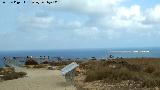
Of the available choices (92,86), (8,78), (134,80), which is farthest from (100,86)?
(8,78)

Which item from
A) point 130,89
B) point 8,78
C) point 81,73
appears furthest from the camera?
point 81,73

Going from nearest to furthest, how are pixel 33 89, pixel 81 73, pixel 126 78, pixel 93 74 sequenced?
pixel 33 89
pixel 126 78
pixel 93 74
pixel 81 73

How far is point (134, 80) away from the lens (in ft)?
77.8

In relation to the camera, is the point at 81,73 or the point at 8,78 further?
the point at 81,73

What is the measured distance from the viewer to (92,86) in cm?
2325

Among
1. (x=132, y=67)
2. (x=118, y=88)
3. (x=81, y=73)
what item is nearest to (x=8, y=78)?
(x=81, y=73)

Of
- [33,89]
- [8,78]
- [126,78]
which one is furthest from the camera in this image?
[8,78]

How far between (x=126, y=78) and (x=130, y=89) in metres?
3.64

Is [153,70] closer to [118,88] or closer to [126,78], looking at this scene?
[126,78]

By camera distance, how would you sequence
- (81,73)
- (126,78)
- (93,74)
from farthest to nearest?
(81,73) < (93,74) < (126,78)

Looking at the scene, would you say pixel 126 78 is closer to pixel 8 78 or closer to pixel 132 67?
pixel 132 67

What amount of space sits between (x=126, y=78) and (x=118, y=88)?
3.11 m

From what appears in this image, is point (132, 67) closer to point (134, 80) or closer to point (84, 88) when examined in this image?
point (134, 80)

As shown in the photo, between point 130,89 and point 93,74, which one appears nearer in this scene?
point 130,89
